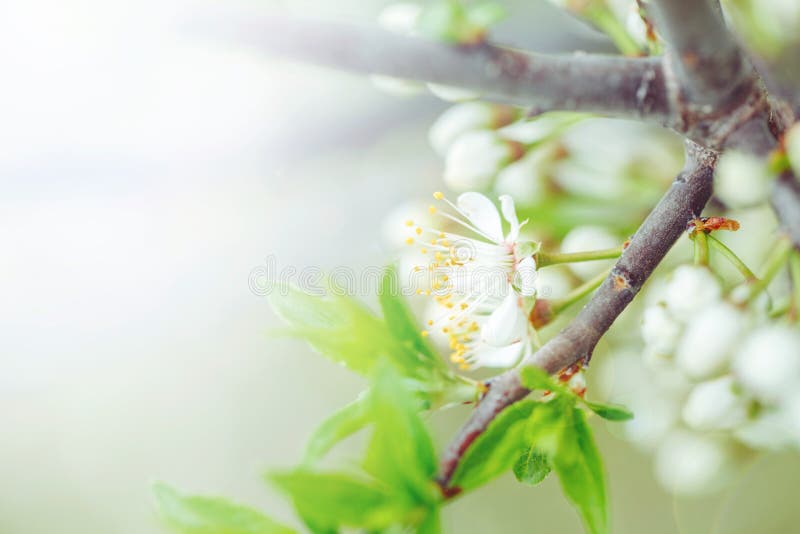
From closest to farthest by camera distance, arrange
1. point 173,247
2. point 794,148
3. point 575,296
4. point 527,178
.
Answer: point 794,148 → point 575,296 → point 527,178 → point 173,247

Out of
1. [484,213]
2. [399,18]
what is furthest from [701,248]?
[399,18]

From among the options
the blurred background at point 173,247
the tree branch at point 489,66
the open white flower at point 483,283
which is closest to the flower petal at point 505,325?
the open white flower at point 483,283

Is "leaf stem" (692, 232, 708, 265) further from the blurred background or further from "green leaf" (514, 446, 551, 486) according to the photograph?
the blurred background

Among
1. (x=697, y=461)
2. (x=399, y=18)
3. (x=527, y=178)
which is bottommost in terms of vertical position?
(x=697, y=461)

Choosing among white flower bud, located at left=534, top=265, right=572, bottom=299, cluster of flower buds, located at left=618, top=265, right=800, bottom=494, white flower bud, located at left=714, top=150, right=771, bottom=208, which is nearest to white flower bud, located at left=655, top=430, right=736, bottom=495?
cluster of flower buds, located at left=618, top=265, right=800, bottom=494

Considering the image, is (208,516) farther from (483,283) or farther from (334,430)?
(483,283)

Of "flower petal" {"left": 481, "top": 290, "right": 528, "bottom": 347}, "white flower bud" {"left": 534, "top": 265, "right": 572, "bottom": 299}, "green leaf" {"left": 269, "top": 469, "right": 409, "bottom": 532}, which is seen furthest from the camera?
"white flower bud" {"left": 534, "top": 265, "right": 572, "bottom": 299}

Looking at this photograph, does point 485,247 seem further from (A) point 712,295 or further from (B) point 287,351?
(B) point 287,351
